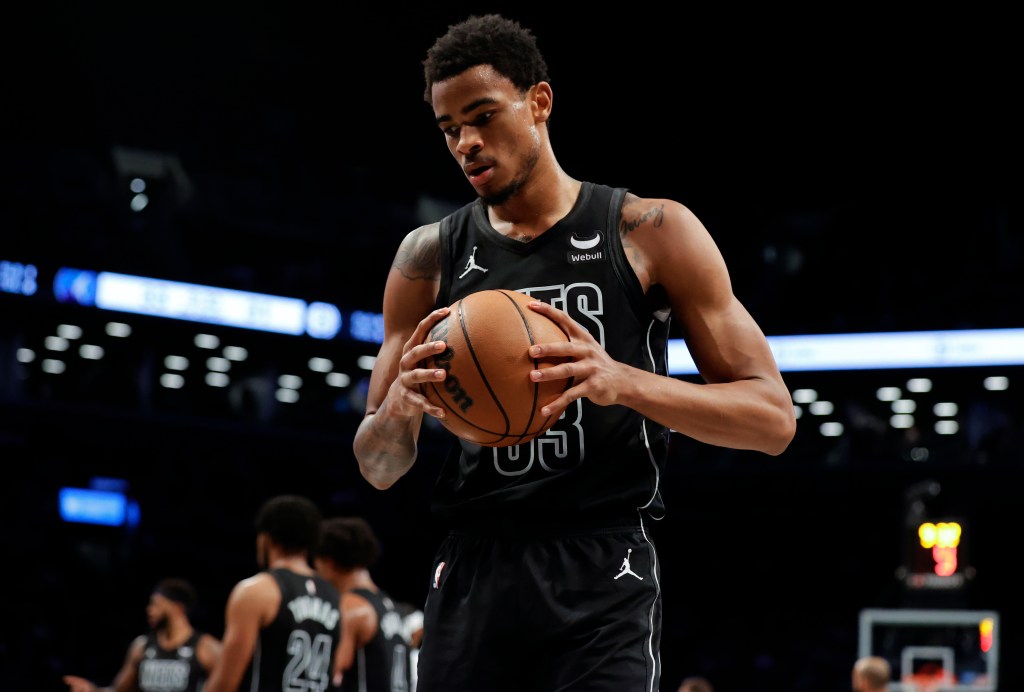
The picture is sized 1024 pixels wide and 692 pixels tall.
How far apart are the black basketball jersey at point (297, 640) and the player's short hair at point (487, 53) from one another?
3.26 m

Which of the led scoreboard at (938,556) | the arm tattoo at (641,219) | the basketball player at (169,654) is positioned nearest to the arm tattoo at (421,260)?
the arm tattoo at (641,219)

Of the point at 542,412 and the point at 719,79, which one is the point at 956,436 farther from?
the point at 542,412

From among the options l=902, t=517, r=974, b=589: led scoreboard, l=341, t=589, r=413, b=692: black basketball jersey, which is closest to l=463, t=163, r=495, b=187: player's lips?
l=341, t=589, r=413, b=692: black basketball jersey

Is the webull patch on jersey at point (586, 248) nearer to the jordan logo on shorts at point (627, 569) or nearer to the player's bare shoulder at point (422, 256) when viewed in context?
the player's bare shoulder at point (422, 256)

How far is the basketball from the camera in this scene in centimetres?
242

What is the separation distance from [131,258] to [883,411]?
11.1m

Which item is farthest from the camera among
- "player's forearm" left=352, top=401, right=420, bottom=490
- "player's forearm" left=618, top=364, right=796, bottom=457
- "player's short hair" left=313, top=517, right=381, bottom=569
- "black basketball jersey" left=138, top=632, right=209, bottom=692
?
"black basketball jersey" left=138, top=632, right=209, bottom=692

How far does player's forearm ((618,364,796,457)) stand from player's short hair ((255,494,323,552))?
3318 millimetres

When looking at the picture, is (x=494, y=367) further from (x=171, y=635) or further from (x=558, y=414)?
(x=171, y=635)

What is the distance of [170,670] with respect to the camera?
910cm

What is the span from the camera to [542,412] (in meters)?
2.38

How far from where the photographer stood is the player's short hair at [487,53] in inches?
109

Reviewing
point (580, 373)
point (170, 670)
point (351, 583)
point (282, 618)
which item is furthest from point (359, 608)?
point (580, 373)

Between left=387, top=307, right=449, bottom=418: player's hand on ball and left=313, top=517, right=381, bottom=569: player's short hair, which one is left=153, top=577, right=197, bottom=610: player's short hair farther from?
left=387, top=307, right=449, bottom=418: player's hand on ball
